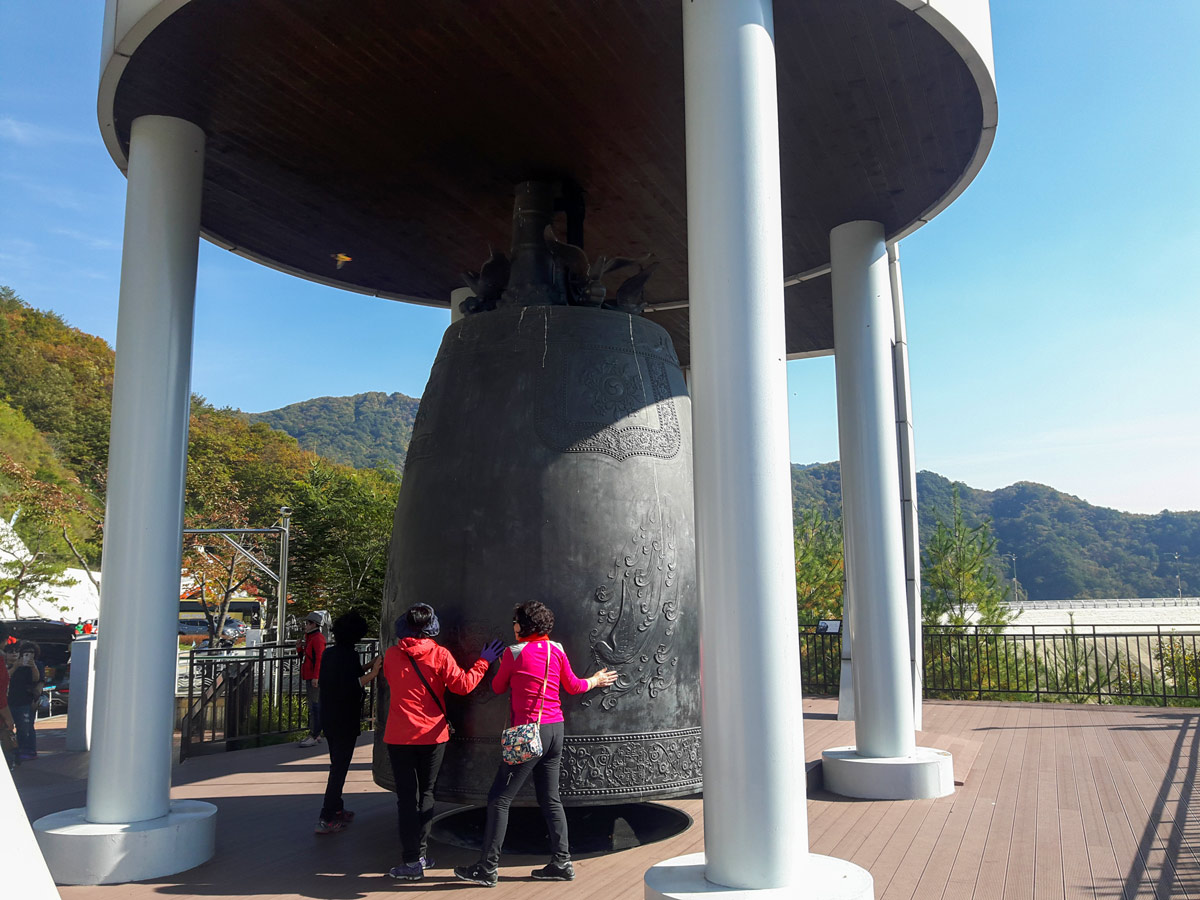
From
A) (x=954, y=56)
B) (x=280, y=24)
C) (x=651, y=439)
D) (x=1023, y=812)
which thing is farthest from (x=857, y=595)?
(x=280, y=24)

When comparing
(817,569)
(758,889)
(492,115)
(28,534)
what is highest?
(492,115)

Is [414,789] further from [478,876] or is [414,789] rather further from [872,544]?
[872,544]

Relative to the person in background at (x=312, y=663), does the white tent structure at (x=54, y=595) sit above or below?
above

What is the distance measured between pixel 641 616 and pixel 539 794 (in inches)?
50.9

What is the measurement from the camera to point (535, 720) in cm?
504

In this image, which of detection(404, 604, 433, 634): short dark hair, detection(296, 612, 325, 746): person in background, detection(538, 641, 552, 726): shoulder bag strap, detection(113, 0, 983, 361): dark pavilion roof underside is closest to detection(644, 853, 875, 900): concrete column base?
detection(538, 641, 552, 726): shoulder bag strap

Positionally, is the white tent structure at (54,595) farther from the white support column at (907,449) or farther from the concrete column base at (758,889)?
the concrete column base at (758,889)

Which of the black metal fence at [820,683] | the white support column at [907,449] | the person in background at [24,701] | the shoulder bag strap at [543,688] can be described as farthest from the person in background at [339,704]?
the person in background at [24,701]

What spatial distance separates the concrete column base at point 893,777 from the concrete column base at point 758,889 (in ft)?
9.77

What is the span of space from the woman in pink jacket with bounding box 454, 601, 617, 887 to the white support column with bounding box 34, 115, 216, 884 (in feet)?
6.49

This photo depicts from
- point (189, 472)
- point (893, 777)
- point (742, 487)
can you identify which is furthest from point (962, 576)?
point (189, 472)

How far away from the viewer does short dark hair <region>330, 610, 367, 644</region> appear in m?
6.54

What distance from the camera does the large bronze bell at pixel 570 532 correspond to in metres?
5.64

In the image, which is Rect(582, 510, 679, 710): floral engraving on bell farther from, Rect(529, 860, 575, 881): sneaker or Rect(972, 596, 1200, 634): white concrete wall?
Rect(972, 596, 1200, 634): white concrete wall
